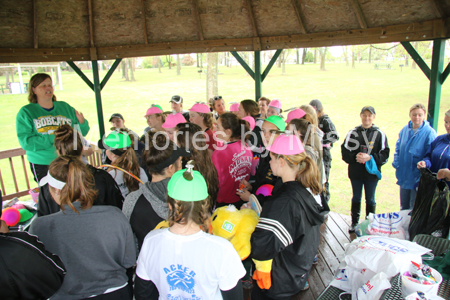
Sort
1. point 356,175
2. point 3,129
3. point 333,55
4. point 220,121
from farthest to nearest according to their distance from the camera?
point 333,55 < point 3,129 < point 356,175 < point 220,121

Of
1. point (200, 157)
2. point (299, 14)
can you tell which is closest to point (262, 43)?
point (299, 14)

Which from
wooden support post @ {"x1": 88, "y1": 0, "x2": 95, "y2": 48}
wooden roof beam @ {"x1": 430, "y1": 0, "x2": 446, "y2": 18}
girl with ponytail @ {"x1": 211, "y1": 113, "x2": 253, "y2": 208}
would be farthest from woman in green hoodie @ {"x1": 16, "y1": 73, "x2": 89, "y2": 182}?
wooden roof beam @ {"x1": 430, "y1": 0, "x2": 446, "y2": 18}

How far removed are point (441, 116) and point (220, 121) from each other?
14762 mm

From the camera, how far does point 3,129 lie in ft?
50.9

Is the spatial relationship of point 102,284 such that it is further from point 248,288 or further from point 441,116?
point 441,116

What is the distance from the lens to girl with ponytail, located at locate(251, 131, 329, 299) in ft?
6.33

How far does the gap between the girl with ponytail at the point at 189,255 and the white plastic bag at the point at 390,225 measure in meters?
2.61

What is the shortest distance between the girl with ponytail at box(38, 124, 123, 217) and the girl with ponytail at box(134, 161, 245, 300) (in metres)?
0.97

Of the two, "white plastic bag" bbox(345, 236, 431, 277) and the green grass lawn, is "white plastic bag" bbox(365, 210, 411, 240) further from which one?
the green grass lawn

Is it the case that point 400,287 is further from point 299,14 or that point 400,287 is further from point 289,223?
point 299,14

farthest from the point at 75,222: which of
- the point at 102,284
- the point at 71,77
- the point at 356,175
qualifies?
the point at 71,77

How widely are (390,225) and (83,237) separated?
3437 mm

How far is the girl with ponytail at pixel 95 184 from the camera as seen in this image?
2467 mm

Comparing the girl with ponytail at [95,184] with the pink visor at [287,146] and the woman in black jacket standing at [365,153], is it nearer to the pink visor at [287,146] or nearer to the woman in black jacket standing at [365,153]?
the pink visor at [287,146]
